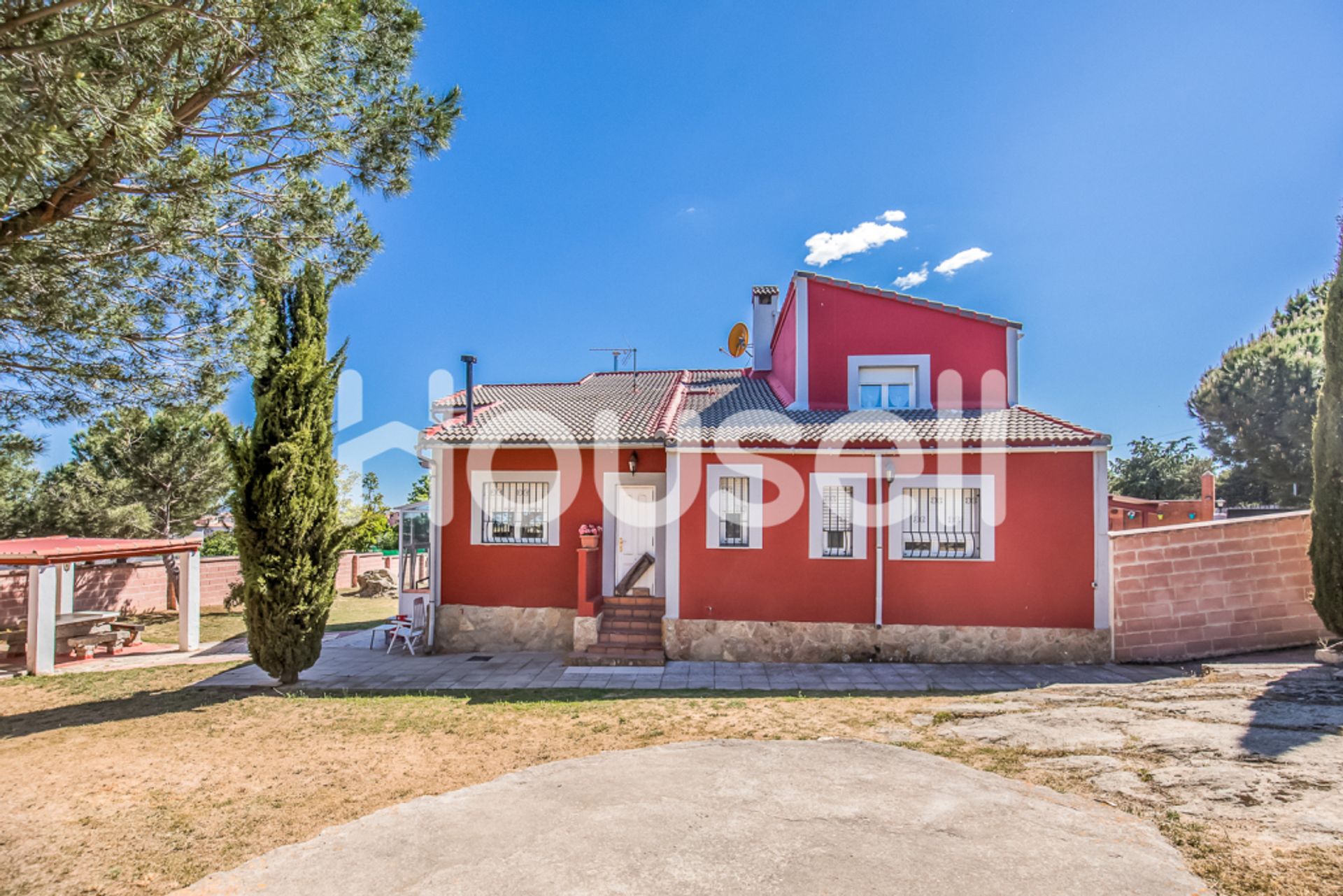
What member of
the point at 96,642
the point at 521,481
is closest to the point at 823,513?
the point at 521,481

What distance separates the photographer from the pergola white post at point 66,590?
1395cm

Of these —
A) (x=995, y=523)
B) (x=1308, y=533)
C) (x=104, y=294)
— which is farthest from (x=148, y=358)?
(x=1308, y=533)

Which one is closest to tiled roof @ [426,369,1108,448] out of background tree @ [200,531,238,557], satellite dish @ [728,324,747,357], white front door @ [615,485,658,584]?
white front door @ [615,485,658,584]

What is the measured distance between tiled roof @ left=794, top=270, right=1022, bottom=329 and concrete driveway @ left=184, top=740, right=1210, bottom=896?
399 inches

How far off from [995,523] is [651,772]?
8002 millimetres

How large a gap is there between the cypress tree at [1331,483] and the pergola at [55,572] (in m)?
20.4

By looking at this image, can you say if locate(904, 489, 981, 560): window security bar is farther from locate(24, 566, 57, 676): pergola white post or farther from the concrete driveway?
locate(24, 566, 57, 676): pergola white post

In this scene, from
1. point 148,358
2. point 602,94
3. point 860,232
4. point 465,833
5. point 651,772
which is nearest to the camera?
point 465,833

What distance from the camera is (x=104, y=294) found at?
275 inches

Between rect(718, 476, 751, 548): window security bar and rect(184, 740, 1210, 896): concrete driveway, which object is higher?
rect(718, 476, 751, 548): window security bar

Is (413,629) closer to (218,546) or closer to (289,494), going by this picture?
(289,494)

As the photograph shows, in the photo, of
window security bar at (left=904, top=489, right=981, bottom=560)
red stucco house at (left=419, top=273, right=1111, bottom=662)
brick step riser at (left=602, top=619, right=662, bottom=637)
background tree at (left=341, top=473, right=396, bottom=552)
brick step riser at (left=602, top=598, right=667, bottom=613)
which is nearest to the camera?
background tree at (left=341, top=473, right=396, bottom=552)

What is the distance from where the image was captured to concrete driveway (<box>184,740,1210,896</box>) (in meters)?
3.92

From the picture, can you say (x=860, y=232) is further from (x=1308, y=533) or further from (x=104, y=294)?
(x=104, y=294)
